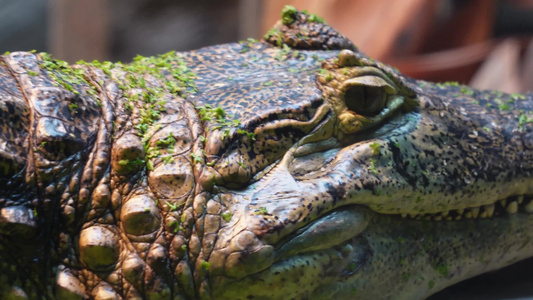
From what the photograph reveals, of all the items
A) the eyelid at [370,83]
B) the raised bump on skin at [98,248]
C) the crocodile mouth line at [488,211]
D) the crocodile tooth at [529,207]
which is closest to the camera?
the raised bump on skin at [98,248]

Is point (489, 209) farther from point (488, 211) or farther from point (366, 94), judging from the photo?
point (366, 94)

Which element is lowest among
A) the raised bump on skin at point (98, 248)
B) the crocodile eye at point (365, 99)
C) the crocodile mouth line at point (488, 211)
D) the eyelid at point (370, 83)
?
the raised bump on skin at point (98, 248)

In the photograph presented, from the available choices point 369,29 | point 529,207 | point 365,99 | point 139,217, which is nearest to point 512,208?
point 529,207

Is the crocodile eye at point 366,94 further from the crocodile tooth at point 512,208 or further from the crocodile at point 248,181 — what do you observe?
the crocodile tooth at point 512,208

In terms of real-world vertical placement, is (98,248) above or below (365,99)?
below

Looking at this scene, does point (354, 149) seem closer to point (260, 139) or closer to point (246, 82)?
point (260, 139)

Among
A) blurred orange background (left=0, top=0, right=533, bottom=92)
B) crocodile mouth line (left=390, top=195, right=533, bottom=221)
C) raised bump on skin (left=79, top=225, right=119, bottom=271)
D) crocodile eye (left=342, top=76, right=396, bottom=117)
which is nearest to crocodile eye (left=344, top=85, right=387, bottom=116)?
crocodile eye (left=342, top=76, right=396, bottom=117)

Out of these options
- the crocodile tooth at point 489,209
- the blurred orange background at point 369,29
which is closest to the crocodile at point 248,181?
the crocodile tooth at point 489,209
